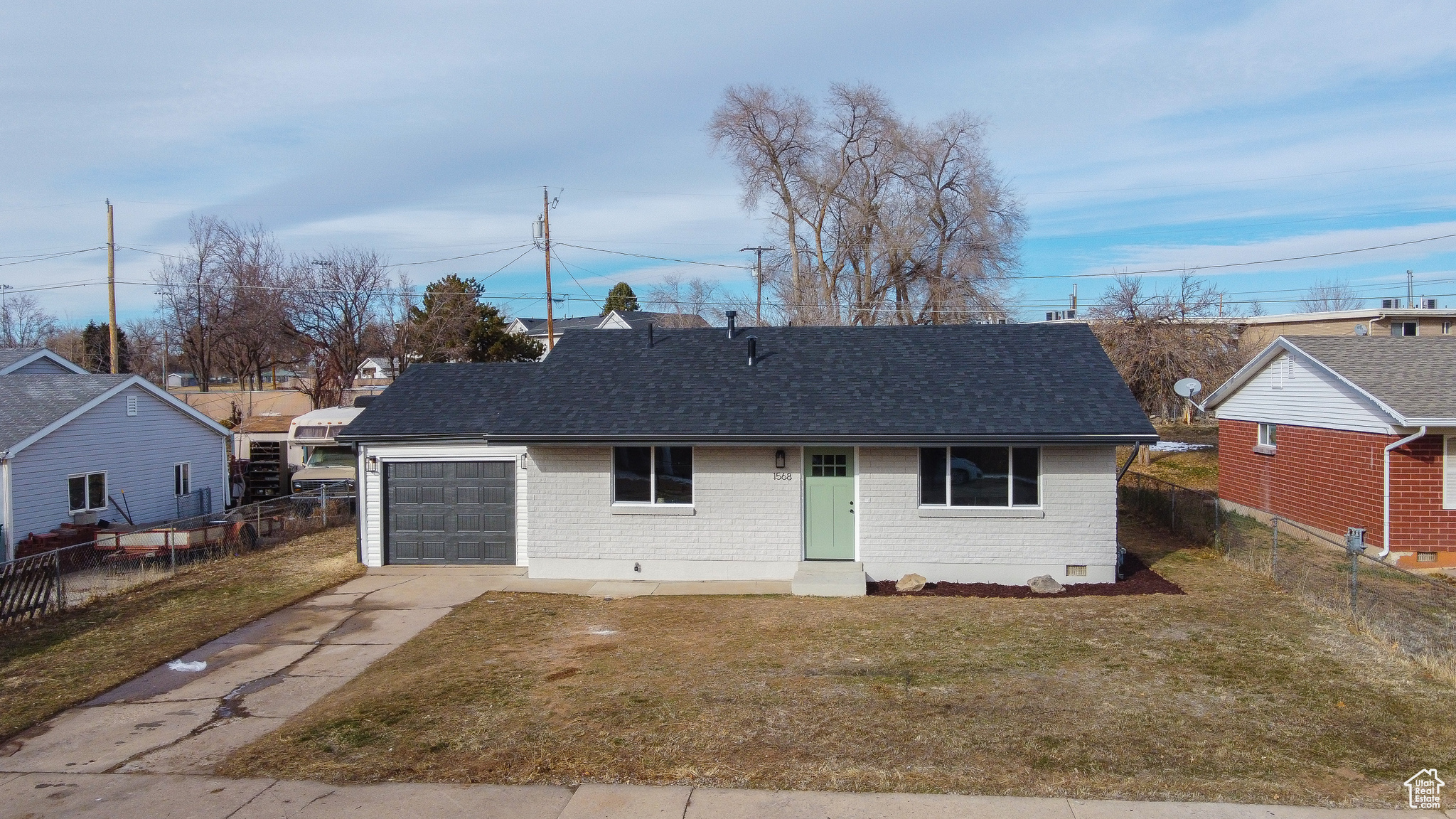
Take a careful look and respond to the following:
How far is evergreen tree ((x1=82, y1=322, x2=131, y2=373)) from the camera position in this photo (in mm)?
60750

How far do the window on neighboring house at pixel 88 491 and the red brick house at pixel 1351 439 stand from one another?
28.2 metres

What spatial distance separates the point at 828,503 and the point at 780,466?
3.26 feet

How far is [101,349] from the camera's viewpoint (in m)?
64.6

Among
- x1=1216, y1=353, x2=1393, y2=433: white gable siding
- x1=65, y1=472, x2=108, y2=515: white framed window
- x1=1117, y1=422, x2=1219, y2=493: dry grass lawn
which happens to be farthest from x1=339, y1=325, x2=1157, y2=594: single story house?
x1=1117, y1=422, x2=1219, y2=493: dry grass lawn

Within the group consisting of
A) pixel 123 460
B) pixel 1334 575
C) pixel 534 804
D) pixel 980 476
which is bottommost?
pixel 534 804

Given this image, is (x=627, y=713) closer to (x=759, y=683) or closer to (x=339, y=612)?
(x=759, y=683)

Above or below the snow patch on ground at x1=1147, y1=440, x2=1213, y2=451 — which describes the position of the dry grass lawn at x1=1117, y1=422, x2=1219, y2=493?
below

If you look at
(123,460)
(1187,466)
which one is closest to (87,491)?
(123,460)

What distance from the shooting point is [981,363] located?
54.0 ft

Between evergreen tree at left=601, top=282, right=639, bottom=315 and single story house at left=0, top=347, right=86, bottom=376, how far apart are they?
4804 centimetres

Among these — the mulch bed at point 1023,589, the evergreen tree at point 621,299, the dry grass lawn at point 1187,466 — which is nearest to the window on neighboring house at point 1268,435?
the dry grass lawn at point 1187,466

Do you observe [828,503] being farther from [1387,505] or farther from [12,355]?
[12,355]

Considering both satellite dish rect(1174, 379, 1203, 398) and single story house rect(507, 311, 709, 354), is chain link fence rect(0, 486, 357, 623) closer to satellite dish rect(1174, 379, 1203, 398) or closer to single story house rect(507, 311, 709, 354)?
single story house rect(507, 311, 709, 354)

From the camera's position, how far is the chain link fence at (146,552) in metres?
14.1
